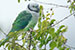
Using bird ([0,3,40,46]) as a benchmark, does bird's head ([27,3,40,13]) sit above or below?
above

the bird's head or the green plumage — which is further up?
the bird's head

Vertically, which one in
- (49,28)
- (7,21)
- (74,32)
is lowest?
(74,32)

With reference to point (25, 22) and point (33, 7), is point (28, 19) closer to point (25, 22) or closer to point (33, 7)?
point (25, 22)

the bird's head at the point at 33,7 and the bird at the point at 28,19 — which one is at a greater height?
the bird's head at the point at 33,7

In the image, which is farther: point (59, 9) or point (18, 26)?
point (59, 9)

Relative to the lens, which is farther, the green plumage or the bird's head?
the bird's head

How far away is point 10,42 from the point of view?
1.69 feet

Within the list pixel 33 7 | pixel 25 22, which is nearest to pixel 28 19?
pixel 25 22

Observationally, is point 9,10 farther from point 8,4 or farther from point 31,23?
point 31,23

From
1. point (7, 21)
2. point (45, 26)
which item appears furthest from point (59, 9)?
point (45, 26)

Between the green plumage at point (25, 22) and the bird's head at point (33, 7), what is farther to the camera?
the bird's head at point (33, 7)

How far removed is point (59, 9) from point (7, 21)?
1.53 ft

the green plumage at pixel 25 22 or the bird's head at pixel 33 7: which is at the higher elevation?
the bird's head at pixel 33 7

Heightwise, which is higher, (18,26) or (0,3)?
(0,3)
